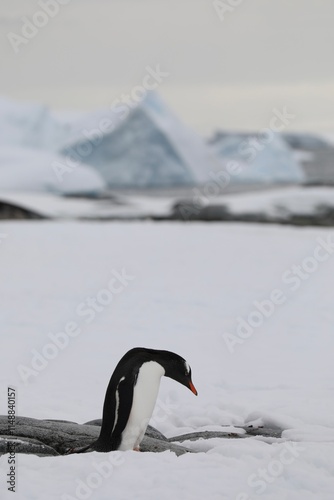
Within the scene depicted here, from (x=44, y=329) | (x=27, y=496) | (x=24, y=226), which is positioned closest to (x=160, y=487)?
(x=27, y=496)

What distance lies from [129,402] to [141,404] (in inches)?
1.9

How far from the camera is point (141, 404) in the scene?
3178 mm

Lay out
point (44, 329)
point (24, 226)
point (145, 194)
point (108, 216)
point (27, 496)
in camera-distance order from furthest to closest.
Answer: point (145, 194) < point (108, 216) < point (24, 226) < point (44, 329) < point (27, 496)

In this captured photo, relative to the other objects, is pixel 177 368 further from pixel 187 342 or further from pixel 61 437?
pixel 187 342

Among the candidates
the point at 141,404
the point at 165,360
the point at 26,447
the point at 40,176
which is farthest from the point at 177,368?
the point at 40,176

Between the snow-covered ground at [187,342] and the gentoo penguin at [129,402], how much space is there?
22 cm

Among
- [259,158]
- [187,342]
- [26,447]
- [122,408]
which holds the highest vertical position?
[259,158]

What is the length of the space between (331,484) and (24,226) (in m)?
9.46

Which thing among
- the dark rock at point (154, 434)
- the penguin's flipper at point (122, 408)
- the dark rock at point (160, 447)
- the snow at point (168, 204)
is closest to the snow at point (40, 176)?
the snow at point (168, 204)

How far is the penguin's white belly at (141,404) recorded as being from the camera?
3.15m

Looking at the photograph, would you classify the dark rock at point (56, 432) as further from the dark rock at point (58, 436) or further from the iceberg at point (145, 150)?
the iceberg at point (145, 150)

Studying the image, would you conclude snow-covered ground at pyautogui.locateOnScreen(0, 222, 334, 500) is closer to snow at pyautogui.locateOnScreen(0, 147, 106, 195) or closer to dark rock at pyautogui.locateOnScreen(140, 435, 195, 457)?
dark rock at pyautogui.locateOnScreen(140, 435, 195, 457)

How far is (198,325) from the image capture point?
21.0 feet

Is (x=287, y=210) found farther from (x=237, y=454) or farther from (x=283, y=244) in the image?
(x=237, y=454)
